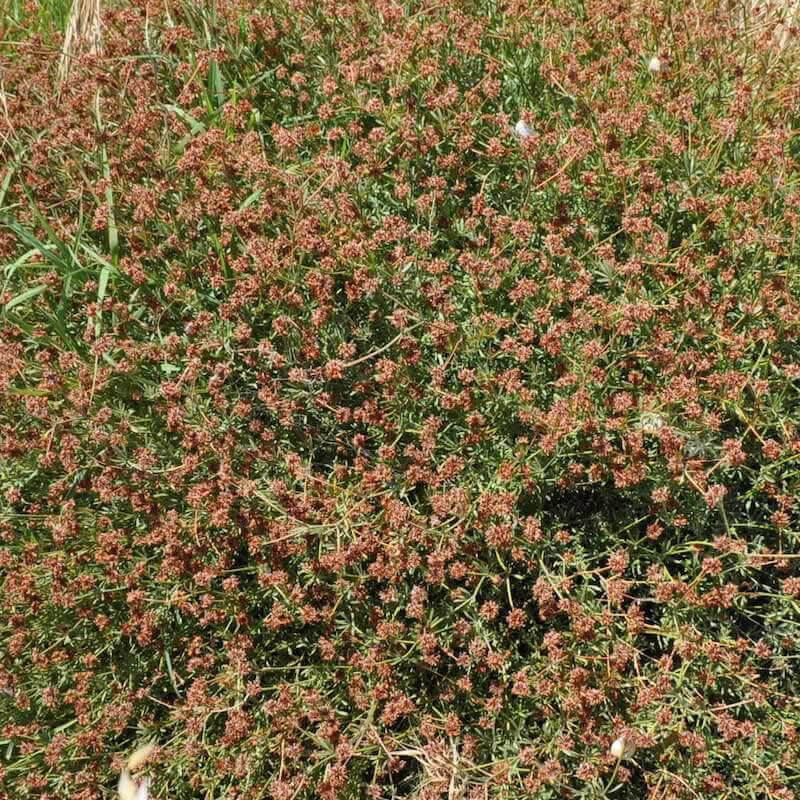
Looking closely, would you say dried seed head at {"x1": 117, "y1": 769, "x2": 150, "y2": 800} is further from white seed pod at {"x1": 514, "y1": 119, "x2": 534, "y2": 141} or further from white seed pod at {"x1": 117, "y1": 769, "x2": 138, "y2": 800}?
white seed pod at {"x1": 514, "y1": 119, "x2": 534, "y2": 141}

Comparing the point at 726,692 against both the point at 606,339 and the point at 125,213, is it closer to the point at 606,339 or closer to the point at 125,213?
the point at 606,339

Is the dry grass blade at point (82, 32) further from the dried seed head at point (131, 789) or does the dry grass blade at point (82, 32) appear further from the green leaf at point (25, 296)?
the dried seed head at point (131, 789)

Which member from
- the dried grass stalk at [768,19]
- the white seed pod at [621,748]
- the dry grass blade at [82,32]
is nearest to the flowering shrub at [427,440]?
the white seed pod at [621,748]

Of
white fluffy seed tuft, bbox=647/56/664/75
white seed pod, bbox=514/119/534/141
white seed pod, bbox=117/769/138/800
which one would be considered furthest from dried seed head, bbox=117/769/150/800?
white fluffy seed tuft, bbox=647/56/664/75

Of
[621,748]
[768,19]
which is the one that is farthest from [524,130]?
[621,748]

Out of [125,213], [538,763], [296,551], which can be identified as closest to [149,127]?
[125,213]

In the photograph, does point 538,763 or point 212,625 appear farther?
point 212,625
